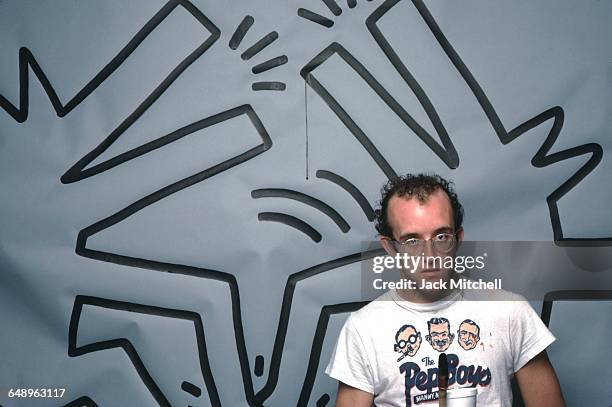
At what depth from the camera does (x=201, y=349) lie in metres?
1.15

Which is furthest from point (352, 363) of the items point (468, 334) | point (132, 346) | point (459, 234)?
point (132, 346)

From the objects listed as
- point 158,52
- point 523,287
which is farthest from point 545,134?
point 158,52

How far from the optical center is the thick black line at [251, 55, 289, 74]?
116 centimetres

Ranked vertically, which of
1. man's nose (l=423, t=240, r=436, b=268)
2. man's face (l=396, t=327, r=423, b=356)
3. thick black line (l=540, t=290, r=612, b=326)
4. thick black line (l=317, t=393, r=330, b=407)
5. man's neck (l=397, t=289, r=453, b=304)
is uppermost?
man's nose (l=423, t=240, r=436, b=268)

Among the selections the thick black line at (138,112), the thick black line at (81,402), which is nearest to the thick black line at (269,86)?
the thick black line at (138,112)

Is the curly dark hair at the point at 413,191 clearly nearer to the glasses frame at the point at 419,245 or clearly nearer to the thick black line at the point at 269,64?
the glasses frame at the point at 419,245

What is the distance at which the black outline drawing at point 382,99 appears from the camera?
1163 millimetres

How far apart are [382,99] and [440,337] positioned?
465 mm

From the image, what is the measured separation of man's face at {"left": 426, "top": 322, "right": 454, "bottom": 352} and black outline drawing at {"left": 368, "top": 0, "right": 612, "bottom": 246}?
0.33 meters

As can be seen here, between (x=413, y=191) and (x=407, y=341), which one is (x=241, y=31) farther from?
(x=407, y=341)

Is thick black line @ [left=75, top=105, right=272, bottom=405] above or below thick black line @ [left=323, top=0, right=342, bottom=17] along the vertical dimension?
below

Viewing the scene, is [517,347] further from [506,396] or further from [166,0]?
[166,0]

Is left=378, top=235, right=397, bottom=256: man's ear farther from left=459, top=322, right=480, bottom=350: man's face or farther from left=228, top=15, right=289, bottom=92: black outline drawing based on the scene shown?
left=228, top=15, right=289, bottom=92: black outline drawing

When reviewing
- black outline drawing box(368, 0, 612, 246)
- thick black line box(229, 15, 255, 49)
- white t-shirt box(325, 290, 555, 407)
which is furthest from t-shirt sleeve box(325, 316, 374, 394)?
thick black line box(229, 15, 255, 49)
